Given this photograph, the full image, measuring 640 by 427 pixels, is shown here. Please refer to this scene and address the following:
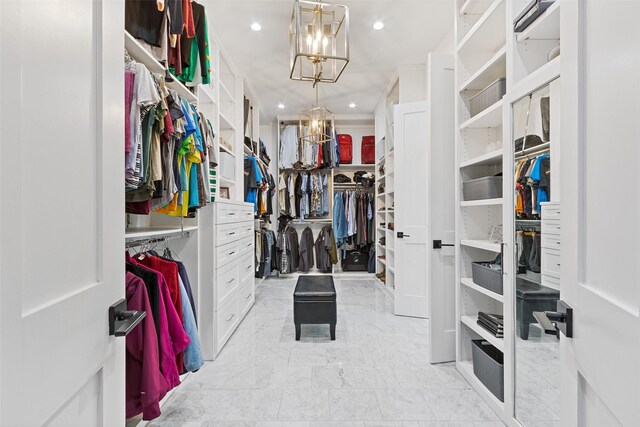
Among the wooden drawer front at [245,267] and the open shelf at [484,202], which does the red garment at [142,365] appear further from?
the open shelf at [484,202]

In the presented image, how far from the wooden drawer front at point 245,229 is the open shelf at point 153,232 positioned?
0.84 m

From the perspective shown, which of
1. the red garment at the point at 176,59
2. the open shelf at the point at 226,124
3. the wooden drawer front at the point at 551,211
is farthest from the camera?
the open shelf at the point at 226,124

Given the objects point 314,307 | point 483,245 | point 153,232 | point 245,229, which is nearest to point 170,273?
point 153,232

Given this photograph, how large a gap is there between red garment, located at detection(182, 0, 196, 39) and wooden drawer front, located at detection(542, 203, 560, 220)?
2.19 metres

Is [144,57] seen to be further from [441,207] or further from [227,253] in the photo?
[441,207]

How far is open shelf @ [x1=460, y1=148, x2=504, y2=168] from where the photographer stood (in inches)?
71.9

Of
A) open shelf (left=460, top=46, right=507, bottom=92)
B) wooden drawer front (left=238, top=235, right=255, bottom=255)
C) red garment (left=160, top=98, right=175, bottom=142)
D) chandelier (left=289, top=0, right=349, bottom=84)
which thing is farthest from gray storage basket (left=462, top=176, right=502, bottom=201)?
wooden drawer front (left=238, top=235, right=255, bottom=255)

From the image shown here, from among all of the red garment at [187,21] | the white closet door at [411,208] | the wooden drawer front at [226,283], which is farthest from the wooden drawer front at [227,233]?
the white closet door at [411,208]

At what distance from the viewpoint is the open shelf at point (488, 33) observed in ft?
5.90

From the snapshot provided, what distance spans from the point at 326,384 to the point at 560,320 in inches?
67.5

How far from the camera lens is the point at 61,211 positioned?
629 mm

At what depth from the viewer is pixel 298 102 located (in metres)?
5.20

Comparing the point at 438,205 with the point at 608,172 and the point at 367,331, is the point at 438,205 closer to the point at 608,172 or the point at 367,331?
the point at 367,331

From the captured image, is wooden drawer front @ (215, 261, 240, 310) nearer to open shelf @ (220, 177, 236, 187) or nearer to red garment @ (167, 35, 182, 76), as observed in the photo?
open shelf @ (220, 177, 236, 187)
